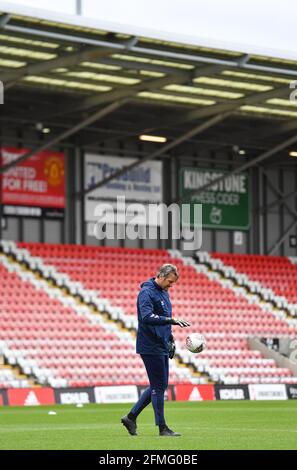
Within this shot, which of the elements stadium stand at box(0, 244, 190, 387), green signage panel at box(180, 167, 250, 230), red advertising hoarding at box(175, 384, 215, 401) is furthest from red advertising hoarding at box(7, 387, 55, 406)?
green signage panel at box(180, 167, 250, 230)

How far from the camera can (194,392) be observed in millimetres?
34281

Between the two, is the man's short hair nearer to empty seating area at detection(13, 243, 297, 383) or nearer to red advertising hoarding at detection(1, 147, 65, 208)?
empty seating area at detection(13, 243, 297, 383)

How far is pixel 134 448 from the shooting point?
1391cm

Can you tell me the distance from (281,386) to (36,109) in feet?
41.4

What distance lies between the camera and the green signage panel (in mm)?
48625

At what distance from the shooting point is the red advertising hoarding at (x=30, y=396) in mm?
31172

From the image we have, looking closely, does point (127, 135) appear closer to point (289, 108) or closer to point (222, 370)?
point (289, 108)

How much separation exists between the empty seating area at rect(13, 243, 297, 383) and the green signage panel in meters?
2.84

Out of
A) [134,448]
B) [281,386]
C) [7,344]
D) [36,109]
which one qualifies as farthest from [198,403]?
[134,448]

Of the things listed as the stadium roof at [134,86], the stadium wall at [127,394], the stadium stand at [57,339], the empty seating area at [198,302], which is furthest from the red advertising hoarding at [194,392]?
the stadium roof at [134,86]

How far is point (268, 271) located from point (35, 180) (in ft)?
33.7

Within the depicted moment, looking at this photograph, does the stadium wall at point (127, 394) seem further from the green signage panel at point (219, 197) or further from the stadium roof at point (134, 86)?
the green signage panel at point (219, 197)

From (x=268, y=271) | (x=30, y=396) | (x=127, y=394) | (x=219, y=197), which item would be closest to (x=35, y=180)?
(x=219, y=197)
